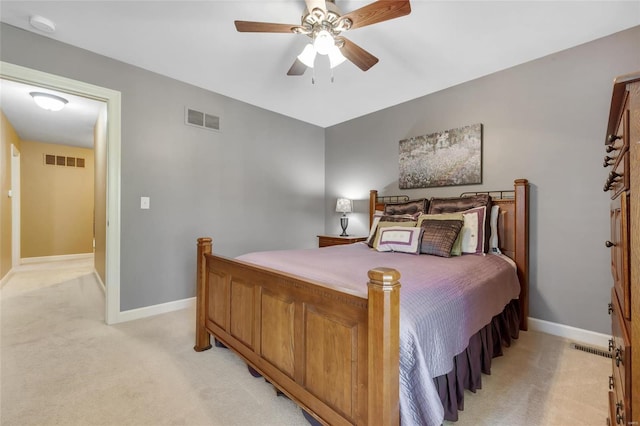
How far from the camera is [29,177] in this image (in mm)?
5496

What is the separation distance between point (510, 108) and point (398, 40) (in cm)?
137

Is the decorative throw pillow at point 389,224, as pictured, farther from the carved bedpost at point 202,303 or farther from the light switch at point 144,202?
the light switch at point 144,202

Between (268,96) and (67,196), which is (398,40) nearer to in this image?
(268,96)

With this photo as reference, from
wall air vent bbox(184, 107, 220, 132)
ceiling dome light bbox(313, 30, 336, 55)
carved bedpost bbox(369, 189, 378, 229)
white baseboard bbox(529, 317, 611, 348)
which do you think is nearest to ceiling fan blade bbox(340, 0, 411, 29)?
ceiling dome light bbox(313, 30, 336, 55)

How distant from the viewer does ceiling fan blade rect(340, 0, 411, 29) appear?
1.58m

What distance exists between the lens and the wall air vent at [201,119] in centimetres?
319

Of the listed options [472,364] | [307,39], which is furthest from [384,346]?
[307,39]

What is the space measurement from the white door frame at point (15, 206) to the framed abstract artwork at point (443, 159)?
641 cm

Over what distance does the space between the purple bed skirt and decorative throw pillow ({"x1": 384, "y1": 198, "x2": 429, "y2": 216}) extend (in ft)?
4.04

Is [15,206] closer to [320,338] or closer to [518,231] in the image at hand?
[320,338]

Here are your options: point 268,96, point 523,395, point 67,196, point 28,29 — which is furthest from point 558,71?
point 67,196

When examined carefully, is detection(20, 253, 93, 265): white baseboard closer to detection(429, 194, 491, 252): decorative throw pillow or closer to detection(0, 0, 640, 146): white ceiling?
detection(0, 0, 640, 146): white ceiling

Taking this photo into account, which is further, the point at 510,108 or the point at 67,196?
the point at 67,196

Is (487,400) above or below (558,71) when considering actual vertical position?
below
